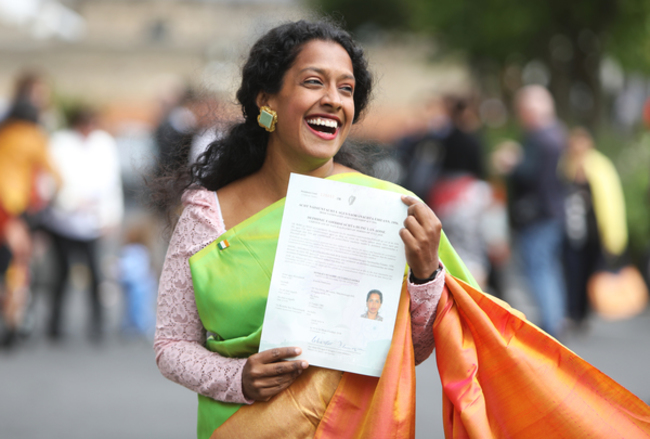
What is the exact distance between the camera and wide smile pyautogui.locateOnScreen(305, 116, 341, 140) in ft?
7.23

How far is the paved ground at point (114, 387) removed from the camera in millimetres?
4949

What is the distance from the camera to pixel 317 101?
219 centimetres

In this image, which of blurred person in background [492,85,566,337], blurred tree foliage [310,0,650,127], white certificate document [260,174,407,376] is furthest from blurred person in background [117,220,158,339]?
blurred tree foliage [310,0,650,127]

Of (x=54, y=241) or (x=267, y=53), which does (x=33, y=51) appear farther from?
(x=267, y=53)

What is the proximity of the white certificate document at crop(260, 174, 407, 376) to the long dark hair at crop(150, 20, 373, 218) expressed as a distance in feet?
1.29

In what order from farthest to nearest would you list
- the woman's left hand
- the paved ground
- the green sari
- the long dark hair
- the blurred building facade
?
1. the blurred building facade
2. the paved ground
3. the long dark hair
4. the green sari
5. the woman's left hand

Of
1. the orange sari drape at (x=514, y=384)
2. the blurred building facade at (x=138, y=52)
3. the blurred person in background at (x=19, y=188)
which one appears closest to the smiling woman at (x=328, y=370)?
the orange sari drape at (x=514, y=384)

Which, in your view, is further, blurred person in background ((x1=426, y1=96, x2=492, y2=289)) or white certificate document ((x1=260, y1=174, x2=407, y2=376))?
blurred person in background ((x1=426, y1=96, x2=492, y2=289))

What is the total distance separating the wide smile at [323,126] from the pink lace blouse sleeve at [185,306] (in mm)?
375

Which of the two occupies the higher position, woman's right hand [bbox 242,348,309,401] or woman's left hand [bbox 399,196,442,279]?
woman's left hand [bbox 399,196,442,279]

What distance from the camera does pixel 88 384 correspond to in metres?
5.89

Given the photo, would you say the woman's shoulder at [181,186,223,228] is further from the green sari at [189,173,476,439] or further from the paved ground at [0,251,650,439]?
the paved ground at [0,251,650,439]

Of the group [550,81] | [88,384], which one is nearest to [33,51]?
[550,81]

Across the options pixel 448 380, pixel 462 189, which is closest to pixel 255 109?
pixel 448 380
